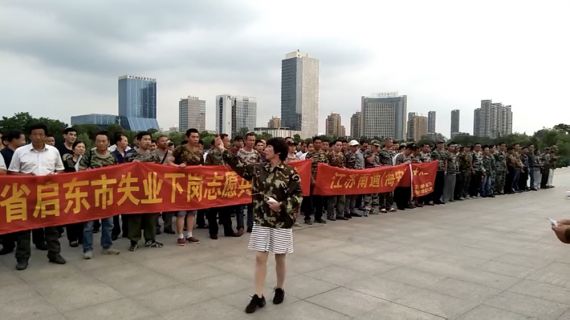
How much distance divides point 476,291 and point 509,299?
0.34 metres

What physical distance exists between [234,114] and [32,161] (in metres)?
91.1

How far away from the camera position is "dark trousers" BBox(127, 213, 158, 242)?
6.24m

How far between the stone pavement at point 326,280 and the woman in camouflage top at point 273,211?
43 cm

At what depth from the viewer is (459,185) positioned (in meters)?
13.2

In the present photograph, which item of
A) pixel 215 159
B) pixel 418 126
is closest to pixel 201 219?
pixel 215 159

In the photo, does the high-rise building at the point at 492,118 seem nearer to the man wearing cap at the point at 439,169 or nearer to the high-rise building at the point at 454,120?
the high-rise building at the point at 454,120

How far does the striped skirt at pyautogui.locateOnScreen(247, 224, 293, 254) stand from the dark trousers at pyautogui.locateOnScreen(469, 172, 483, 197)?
1154 cm

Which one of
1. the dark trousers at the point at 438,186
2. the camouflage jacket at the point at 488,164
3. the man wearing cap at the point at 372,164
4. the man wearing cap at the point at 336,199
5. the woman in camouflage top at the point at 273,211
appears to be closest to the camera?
the woman in camouflage top at the point at 273,211

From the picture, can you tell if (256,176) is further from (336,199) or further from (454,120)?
(454,120)

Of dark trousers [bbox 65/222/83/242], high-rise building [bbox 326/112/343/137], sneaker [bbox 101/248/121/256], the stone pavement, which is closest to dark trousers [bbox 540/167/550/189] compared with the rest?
the stone pavement

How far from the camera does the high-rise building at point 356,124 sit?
323 feet

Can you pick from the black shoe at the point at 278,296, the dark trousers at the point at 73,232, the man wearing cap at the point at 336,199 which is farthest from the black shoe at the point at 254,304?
the man wearing cap at the point at 336,199

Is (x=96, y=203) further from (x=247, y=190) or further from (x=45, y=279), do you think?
(x=247, y=190)

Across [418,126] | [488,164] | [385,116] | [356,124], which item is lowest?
[488,164]
